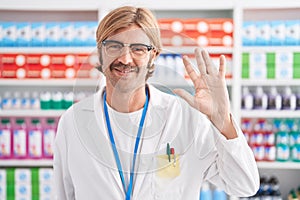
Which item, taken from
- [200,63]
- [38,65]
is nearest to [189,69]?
[200,63]

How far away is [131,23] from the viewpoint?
999mm

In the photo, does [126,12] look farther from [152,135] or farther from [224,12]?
[224,12]

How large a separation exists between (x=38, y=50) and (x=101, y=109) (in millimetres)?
2379

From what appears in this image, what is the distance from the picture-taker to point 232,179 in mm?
1239

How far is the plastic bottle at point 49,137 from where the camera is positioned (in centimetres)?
351

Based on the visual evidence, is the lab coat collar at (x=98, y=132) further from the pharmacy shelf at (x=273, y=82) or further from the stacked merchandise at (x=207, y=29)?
the pharmacy shelf at (x=273, y=82)

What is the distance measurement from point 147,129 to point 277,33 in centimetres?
260

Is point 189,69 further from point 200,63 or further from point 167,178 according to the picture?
point 167,178

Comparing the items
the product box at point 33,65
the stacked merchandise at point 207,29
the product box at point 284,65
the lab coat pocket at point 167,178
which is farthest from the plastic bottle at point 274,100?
the lab coat pocket at point 167,178

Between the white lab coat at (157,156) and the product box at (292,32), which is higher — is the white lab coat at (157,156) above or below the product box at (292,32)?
below

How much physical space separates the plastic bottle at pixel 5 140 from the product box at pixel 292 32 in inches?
83.7

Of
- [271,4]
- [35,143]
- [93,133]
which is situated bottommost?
[35,143]

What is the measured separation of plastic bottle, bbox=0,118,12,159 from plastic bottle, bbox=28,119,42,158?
148 mm

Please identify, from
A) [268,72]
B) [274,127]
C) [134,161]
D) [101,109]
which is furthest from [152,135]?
[274,127]
